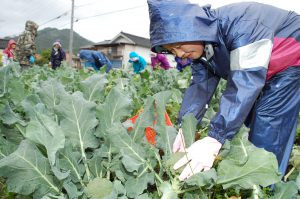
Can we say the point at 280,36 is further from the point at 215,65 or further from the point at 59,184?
the point at 59,184

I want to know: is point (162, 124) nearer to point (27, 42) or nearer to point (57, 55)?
point (27, 42)

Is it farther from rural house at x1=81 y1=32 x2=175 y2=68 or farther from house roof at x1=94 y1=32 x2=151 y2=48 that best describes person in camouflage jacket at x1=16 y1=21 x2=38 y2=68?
house roof at x1=94 y1=32 x2=151 y2=48

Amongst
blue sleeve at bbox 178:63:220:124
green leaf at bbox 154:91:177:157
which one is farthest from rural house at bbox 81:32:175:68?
green leaf at bbox 154:91:177:157

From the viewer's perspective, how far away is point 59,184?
1566mm

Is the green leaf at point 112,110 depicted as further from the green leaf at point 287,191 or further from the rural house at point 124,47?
the rural house at point 124,47

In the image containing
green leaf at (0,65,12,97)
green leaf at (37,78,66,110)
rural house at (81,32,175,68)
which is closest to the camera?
green leaf at (37,78,66,110)

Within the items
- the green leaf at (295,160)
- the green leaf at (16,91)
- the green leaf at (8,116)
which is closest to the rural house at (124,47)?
the green leaf at (16,91)

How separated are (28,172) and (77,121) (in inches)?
14.2

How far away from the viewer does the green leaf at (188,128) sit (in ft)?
6.06

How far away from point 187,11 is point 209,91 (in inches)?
28.5

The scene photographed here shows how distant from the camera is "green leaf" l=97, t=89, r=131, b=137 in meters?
1.83

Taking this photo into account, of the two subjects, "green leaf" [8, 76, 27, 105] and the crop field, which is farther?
"green leaf" [8, 76, 27, 105]

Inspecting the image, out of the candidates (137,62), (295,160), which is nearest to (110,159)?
(295,160)

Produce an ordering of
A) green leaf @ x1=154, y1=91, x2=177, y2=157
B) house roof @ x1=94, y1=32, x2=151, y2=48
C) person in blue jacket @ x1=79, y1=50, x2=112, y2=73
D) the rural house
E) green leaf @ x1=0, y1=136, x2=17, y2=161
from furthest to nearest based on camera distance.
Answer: house roof @ x1=94, y1=32, x2=151, y2=48 < the rural house < person in blue jacket @ x1=79, y1=50, x2=112, y2=73 < green leaf @ x1=154, y1=91, x2=177, y2=157 < green leaf @ x1=0, y1=136, x2=17, y2=161
